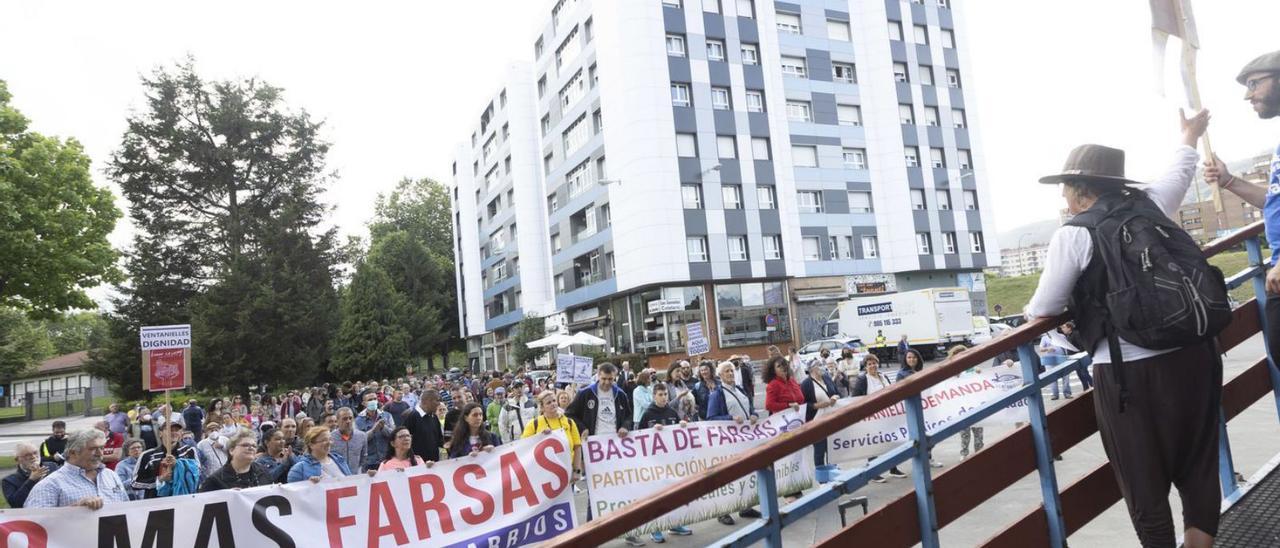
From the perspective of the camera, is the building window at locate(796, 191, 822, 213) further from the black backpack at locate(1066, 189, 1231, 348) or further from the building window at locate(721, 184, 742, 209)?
the black backpack at locate(1066, 189, 1231, 348)

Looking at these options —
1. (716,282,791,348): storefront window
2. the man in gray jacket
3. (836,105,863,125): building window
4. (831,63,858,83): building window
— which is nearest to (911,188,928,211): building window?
(836,105,863,125): building window

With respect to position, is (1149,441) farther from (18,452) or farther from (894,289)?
(894,289)

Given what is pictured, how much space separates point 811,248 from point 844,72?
1217 centimetres

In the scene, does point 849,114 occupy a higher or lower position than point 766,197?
higher

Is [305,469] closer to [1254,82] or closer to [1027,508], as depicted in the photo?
[1027,508]

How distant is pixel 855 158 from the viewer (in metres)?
47.0

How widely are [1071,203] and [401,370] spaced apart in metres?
55.3

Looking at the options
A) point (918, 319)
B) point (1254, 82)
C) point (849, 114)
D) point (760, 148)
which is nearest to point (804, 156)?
point (760, 148)

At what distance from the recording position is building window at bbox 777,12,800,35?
4597 centimetres

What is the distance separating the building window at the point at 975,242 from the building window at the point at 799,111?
14.4 meters

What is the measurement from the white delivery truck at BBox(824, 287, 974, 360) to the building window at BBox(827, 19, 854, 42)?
2085 centimetres

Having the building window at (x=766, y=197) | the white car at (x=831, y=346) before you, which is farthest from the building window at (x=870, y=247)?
the white car at (x=831, y=346)

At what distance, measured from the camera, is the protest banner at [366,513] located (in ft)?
17.2

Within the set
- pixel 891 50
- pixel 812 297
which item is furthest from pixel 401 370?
pixel 891 50
